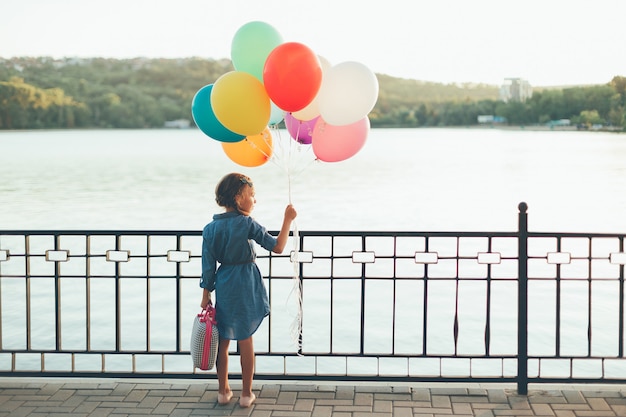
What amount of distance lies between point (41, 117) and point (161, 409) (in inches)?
2096

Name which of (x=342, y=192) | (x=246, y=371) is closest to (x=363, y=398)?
(x=246, y=371)

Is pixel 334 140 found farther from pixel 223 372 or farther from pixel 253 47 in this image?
pixel 223 372

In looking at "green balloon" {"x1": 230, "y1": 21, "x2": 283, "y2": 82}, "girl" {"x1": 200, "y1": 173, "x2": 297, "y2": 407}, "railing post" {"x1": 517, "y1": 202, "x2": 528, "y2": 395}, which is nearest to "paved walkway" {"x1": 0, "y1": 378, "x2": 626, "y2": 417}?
"railing post" {"x1": 517, "y1": 202, "x2": 528, "y2": 395}

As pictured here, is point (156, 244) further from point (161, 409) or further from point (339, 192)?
point (339, 192)

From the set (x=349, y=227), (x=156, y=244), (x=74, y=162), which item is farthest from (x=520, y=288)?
(x=74, y=162)

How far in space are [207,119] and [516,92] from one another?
119 ft

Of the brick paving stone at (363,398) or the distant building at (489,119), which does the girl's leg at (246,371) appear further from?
the distant building at (489,119)

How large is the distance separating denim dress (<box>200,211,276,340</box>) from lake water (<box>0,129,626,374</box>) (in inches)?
27.8

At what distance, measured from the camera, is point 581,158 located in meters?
78.5

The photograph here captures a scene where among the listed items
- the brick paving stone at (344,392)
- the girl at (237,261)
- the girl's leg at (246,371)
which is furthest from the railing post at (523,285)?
the girl's leg at (246,371)

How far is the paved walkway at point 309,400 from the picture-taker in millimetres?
5023

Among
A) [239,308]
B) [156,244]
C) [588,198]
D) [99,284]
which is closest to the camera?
[239,308]

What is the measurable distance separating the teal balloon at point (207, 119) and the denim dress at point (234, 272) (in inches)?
27.5

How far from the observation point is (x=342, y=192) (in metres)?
43.9
